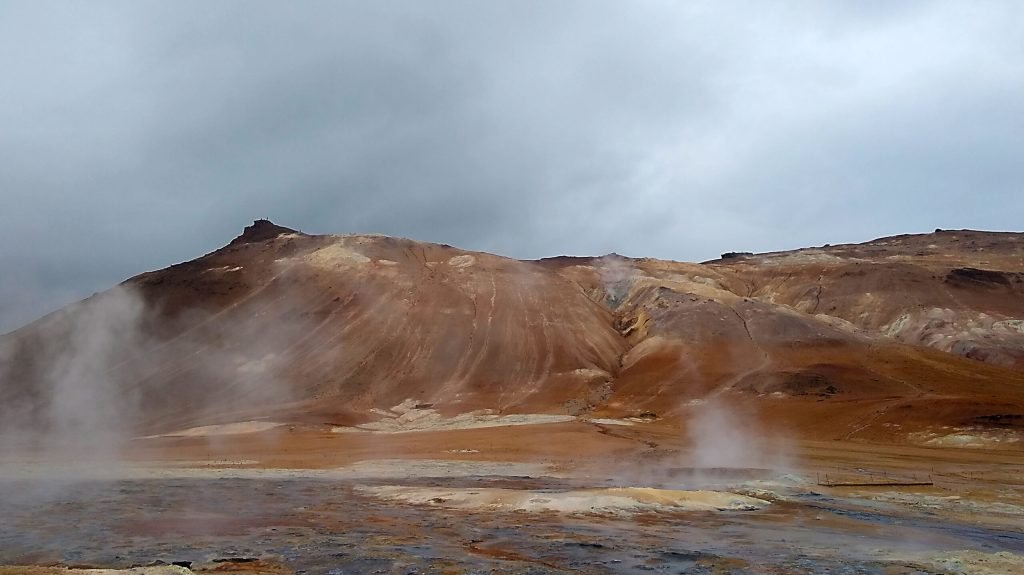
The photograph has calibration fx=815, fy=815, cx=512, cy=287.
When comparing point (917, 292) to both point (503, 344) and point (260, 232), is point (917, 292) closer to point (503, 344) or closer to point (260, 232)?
point (503, 344)

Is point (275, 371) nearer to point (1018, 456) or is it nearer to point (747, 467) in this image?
point (747, 467)

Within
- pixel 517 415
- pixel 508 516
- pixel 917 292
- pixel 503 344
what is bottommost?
pixel 508 516

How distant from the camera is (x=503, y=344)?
9506 centimetres

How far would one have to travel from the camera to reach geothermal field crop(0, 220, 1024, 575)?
2191 cm

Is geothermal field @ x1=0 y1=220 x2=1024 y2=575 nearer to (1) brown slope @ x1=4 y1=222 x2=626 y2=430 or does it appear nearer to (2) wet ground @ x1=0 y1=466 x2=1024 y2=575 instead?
(2) wet ground @ x1=0 y1=466 x2=1024 y2=575

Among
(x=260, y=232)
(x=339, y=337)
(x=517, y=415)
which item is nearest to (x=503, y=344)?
(x=339, y=337)

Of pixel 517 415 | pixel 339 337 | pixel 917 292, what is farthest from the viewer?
pixel 917 292

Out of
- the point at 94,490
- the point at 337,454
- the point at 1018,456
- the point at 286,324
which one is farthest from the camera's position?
the point at 286,324

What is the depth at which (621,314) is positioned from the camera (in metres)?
113

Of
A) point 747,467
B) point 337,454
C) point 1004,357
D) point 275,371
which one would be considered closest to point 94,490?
point 337,454

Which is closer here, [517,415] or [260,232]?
[517,415]

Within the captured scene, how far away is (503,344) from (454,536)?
238ft

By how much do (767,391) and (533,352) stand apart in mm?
27357

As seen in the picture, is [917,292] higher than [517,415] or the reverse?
higher
